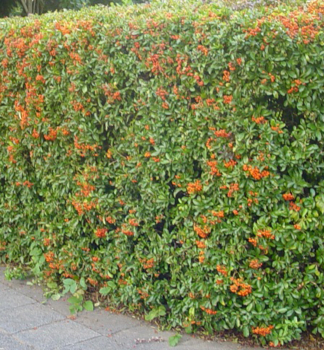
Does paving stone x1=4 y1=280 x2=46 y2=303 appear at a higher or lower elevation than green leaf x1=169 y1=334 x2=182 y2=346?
lower

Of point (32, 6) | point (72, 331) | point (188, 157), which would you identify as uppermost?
point (32, 6)

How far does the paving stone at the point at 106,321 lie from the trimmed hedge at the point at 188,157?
162 mm

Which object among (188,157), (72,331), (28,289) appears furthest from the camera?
(28,289)

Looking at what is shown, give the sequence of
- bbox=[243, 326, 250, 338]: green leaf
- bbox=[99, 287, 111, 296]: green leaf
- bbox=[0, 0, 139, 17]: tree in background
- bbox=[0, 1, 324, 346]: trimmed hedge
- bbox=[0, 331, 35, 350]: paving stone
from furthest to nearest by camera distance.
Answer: bbox=[0, 0, 139, 17]: tree in background → bbox=[99, 287, 111, 296]: green leaf → bbox=[0, 331, 35, 350]: paving stone → bbox=[243, 326, 250, 338]: green leaf → bbox=[0, 1, 324, 346]: trimmed hedge

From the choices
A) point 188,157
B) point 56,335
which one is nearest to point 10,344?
point 56,335

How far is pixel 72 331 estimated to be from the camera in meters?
4.78

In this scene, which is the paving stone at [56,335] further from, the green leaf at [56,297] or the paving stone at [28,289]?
the paving stone at [28,289]

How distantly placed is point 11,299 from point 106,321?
1189 millimetres

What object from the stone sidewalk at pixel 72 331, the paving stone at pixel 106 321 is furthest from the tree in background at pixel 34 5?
the paving stone at pixel 106 321

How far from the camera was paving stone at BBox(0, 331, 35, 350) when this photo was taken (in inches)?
176

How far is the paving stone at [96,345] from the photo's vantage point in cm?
446

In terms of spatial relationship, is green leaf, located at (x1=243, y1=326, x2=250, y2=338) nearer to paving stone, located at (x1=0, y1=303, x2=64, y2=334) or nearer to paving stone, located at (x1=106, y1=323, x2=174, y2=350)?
paving stone, located at (x1=106, y1=323, x2=174, y2=350)

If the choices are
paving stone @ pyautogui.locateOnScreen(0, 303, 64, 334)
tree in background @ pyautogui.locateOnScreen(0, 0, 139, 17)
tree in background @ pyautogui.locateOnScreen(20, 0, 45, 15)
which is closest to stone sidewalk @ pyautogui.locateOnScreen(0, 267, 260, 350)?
paving stone @ pyautogui.locateOnScreen(0, 303, 64, 334)

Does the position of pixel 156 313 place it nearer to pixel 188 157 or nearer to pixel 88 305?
pixel 88 305
